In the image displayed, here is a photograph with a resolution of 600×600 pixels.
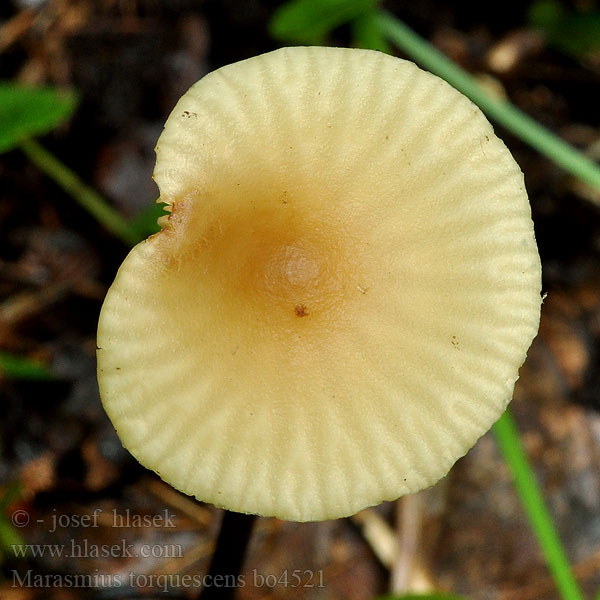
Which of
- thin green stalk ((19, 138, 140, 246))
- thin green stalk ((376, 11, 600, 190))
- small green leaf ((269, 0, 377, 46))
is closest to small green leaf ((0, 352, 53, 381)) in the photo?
thin green stalk ((19, 138, 140, 246))

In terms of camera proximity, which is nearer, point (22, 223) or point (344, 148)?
point (344, 148)

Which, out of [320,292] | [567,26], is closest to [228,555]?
[320,292]

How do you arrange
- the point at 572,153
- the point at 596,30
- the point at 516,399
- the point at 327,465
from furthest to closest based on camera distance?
the point at 596,30
the point at 516,399
the point at 572,153
the point at 327,465

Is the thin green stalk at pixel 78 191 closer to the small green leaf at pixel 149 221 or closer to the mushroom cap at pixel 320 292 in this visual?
the small green leaf at pixel 149 221

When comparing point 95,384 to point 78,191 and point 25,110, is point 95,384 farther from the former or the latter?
point 25,110

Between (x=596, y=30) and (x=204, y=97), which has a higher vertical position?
(x=204, y=97)

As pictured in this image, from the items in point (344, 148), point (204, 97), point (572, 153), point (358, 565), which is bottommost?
point (358, 565)

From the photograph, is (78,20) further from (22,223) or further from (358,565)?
(358,565)

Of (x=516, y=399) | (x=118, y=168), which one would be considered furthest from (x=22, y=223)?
(x=516, y=399)
